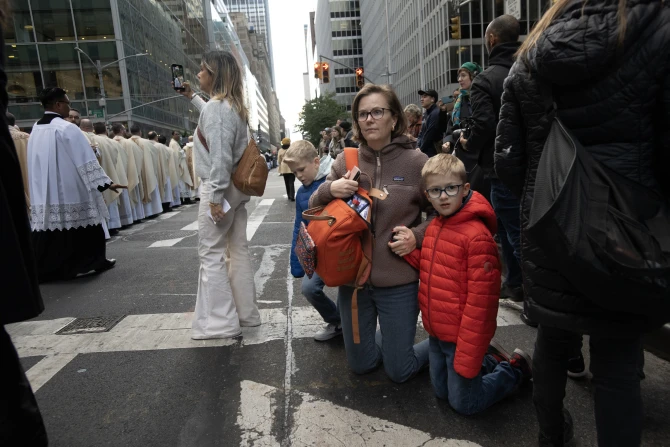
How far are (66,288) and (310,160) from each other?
3749mm

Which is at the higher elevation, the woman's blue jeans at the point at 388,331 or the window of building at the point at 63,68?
the window of building at the point at 63,68

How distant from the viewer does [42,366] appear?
3367 millimetres

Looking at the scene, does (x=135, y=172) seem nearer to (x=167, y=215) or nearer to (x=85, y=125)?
(x=85, y=125)

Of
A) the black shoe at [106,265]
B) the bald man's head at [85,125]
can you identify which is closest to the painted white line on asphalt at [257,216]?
the black shoe at [106,265]

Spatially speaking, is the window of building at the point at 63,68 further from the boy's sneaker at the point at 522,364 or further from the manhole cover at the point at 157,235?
the boy's sneaker at the point at 522,364

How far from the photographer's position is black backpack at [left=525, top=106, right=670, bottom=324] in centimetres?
151

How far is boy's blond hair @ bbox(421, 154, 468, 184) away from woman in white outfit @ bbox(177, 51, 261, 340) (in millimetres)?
1632

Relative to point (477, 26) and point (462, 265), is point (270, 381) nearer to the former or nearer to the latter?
point (462, 265)

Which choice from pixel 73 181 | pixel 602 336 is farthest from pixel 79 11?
pixel 602 336

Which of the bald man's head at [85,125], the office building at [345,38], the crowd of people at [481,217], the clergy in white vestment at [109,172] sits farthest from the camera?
the office building at [345,38]

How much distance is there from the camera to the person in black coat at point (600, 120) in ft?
5.26

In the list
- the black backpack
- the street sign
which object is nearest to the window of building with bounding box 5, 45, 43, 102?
the street sign

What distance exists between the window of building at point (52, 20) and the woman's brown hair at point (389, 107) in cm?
4096

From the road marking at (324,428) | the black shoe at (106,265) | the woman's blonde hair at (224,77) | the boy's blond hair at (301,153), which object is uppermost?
the woman's blonde hair at (224,77)
